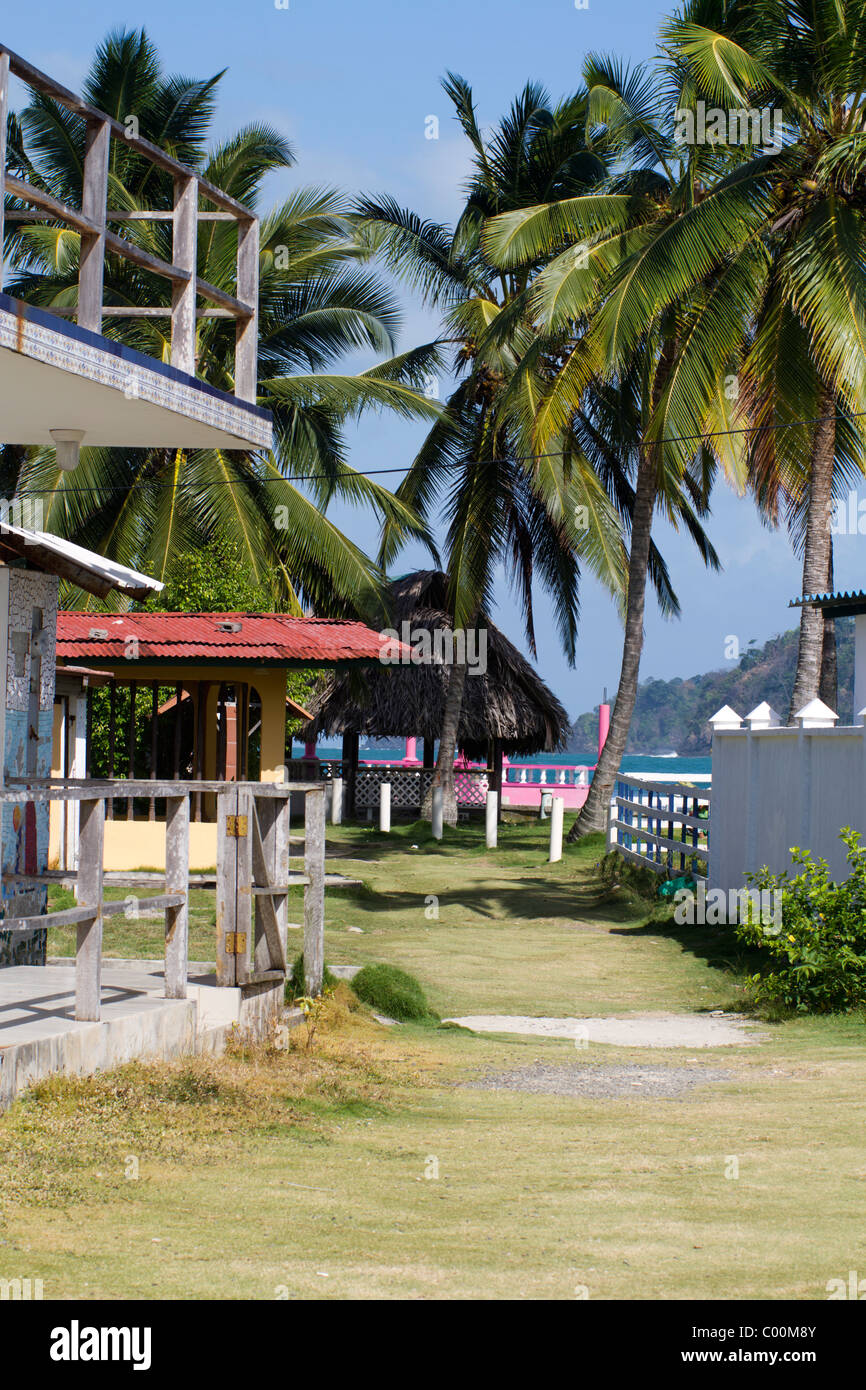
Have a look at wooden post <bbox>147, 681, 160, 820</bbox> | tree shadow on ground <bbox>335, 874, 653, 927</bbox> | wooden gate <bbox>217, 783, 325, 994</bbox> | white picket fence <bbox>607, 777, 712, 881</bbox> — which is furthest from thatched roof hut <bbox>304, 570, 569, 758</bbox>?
wooden gate <bbox>217, 783, 325, 994</bbox>

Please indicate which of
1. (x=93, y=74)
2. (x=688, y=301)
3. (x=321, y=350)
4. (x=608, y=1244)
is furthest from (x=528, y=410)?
(x=608, y=1244)

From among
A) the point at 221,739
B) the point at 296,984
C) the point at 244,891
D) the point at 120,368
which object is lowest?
the point at 296,984

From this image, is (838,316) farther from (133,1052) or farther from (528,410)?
(133,1052)

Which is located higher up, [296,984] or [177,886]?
[177,886]

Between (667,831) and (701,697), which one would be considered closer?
(667,831)

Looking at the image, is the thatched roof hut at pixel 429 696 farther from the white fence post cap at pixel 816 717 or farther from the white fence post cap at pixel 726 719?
the white fence post cap at pixel 816 717

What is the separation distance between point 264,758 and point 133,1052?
38.8 feet

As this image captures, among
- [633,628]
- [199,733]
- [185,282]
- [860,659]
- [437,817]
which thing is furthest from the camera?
[437,817]

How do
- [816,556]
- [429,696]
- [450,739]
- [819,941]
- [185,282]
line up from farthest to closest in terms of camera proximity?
[429,696], [450,739], [816,556], [819,941], [185,282]

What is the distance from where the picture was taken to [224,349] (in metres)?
24.6

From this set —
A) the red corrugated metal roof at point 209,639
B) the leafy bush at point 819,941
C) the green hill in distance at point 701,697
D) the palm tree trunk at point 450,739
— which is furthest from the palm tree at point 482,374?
the green hill in distance at point 701,697

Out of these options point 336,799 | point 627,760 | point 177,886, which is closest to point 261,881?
point 177,886

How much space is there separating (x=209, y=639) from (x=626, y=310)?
6.41 metres

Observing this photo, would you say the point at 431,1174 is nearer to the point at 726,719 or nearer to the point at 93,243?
the point at 93,243
